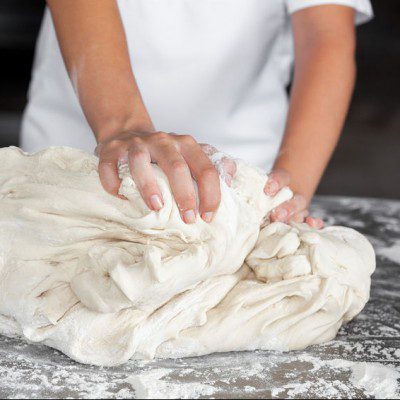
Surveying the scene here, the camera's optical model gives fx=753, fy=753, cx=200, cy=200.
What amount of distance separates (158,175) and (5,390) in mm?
427

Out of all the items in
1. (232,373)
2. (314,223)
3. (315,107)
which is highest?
(315,107)

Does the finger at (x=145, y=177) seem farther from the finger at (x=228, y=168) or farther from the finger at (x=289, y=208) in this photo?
the finger at (x=289, y=208)

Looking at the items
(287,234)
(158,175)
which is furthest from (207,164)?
(287,234)

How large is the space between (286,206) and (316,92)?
420 millimetres

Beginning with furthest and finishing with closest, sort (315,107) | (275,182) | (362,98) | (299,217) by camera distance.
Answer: (362,98), (315,107), (299,217), (275,182)

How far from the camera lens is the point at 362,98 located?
190 inches

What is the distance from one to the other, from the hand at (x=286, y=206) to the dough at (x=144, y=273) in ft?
0.19

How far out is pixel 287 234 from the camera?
4.66 feet

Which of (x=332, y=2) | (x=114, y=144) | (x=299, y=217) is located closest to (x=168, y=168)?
(x=114, y=144)

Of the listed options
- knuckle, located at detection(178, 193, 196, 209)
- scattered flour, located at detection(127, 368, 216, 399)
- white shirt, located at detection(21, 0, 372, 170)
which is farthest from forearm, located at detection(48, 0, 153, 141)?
scattered flour, located at detection(127, 368, 216, 399)

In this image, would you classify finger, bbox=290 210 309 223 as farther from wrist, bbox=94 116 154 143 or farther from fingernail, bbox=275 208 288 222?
wrist, bbox=94 116 154 143

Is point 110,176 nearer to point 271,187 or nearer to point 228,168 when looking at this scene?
point 228,168

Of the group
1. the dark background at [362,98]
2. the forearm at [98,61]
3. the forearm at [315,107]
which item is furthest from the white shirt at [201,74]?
the dark background at [362,98]

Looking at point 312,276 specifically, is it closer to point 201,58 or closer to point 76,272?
point 76,272
